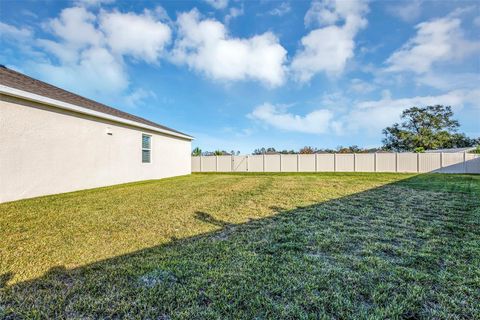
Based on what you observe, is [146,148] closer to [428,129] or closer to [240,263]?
[240,263]

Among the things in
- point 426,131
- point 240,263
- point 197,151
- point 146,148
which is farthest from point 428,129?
point 240,263

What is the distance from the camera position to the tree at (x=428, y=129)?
29.0 metres

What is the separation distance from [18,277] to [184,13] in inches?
409

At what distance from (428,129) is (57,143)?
123 ft

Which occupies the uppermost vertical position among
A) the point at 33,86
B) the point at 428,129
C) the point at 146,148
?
the point at 428,129

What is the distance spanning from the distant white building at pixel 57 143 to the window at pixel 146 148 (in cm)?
6

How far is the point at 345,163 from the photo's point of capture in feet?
64.5

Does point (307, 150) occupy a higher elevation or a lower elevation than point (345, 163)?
higher

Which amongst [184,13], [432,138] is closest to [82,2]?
[184,13]

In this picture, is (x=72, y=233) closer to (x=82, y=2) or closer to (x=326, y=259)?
(x=326, y=259)

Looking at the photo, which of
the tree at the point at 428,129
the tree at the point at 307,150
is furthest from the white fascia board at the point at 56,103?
the tree at the point at 428,129

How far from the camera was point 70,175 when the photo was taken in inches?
291

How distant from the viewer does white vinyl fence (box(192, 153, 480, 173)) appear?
17328 millimetres

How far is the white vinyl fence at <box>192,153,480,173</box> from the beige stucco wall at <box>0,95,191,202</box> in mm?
12053
